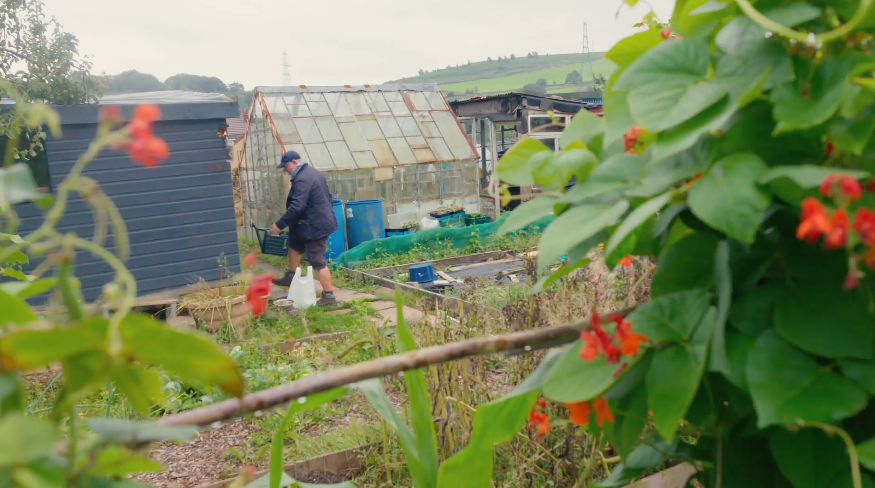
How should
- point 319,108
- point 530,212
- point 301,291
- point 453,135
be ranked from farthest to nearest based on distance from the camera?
point 453,135, point 319,108, point 301,291, point 530,212

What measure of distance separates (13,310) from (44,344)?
0.08 metres

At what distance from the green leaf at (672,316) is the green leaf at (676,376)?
0.4 inches

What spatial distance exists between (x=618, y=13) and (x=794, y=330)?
0.52 meters

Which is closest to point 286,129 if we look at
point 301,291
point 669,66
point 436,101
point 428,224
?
point 428,224

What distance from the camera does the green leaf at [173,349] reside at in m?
0.41

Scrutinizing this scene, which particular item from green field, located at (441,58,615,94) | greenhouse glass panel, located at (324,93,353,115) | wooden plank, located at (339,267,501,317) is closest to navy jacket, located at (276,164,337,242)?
wooden plank, located at (339,267,501,317)

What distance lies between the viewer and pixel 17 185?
490mm

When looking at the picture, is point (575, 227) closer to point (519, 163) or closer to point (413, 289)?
point (519, 163)

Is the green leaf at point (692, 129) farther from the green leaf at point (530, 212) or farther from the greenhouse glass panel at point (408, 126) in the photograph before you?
the greenhouse glass panel at point (408, 126)

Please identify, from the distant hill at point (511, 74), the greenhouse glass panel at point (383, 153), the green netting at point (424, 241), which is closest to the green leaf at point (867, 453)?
the green netting at point (424, 241)

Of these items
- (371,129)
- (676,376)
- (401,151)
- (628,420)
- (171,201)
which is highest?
(371,129)

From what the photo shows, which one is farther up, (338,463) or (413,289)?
(338,463)

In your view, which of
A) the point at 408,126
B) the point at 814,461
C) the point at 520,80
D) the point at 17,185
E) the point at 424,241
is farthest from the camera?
the point at 520,80

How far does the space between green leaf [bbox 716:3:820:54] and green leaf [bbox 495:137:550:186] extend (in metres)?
0.27
